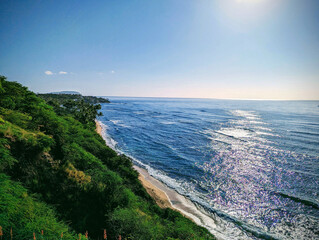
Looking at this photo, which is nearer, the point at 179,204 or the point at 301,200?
the point at 179,204

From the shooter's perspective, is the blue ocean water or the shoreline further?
the blue ocean water

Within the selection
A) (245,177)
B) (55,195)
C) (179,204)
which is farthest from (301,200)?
(55,195)

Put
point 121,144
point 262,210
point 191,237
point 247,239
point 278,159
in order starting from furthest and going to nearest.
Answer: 1. point 121,144
2. point 278,159
3. point 262,210
4. point 247,239
5. point 191,237

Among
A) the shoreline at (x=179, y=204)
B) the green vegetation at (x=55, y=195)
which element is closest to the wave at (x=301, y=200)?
the shoreline at (x=179, y=204)

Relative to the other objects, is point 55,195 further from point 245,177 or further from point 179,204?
point 245,177

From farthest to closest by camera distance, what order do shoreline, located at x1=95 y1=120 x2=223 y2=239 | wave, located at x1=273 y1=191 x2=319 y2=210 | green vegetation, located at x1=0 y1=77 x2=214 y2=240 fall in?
1. wave, located at x1=273 y1=191 x2=319 y2=210
2. shoreline, located at x1=95 y1=120 x2=223 y2=239
3. green vegetation, located at x1=0 y1=77 x2=214 y2=240

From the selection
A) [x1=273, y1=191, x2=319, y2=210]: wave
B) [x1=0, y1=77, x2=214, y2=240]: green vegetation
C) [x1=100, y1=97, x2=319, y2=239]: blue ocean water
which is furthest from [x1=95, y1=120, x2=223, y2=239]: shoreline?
[x1=273, y1=191, x2=319, y2=210]: wave

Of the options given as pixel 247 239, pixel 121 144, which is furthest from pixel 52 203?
pixel 121 144

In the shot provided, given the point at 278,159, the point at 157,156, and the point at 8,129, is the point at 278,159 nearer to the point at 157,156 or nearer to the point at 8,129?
the point at 157,156

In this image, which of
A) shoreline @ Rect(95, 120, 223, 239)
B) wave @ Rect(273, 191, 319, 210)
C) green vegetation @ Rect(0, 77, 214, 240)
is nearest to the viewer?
green vegetation @ Rect(0, 77, 214, 240)

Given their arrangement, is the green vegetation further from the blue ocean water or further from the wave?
the wave

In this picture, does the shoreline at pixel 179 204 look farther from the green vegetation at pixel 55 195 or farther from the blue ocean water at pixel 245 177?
the green vegetation at pixel 55 195
